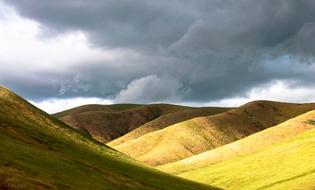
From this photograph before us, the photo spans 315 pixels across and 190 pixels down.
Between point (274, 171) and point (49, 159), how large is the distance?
239 feet

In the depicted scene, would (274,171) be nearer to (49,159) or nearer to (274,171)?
(274,171)

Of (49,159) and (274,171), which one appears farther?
(274,171)

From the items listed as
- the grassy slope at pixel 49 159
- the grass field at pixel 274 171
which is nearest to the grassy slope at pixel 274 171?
the grass field at pixel 274 171

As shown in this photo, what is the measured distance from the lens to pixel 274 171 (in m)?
132

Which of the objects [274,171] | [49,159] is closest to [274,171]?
[274,171]

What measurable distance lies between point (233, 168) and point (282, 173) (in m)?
24.6

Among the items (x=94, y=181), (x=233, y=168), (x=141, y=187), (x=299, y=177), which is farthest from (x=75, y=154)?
(x=233, y=168)

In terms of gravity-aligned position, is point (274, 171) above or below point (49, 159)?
below

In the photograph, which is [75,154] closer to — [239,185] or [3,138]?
[3,138]

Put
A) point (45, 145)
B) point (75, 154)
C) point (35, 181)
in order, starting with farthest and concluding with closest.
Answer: point (75, 154), point (45, 145), point (35, 181)

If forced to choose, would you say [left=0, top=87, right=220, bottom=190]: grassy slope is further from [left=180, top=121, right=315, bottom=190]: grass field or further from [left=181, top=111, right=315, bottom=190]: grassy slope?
[left=181, top=111, right=315, bottom=190]: grassy slope

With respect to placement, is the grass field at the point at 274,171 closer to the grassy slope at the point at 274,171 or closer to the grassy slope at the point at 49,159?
the grassy slope at the point at 274,171

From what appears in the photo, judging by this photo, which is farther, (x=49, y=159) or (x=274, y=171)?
(x=274, y=171)

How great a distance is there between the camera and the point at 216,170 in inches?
6304
